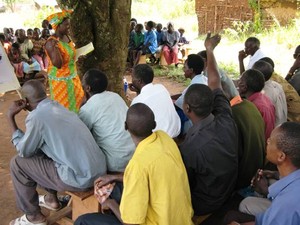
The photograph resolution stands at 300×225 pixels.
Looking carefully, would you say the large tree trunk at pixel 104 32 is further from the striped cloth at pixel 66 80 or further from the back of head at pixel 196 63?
the back of head at pixel 196 63

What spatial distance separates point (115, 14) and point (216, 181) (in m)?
3.55

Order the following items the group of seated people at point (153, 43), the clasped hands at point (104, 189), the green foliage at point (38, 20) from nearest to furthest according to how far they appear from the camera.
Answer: the clasped hands at point (104, 189) → the group of seated people at point (153, 43) → the green foliage at point (38, 20)

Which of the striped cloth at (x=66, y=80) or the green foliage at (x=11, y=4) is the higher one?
the green foliage at (x=11, y=4)

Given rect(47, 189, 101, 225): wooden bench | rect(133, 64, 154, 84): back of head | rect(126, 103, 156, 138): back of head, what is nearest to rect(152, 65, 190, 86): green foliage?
rect(133, 64, 154, 84): back of head

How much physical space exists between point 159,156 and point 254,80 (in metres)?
1.75

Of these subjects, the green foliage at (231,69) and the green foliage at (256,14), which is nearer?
the green foliage at (231,69)

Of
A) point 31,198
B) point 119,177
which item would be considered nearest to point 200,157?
point 119,177

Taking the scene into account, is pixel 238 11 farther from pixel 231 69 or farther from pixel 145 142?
pixel 145 142

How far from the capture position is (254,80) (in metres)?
3.29

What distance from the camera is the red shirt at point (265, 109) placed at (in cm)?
329

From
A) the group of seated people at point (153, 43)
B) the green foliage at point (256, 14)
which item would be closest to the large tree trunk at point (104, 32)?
the group of seated people at point (153, 43)

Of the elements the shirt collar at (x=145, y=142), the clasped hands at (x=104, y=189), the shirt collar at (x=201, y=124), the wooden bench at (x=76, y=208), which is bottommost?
the wooden bench at (x=76, y=208)

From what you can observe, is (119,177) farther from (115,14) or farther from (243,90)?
(115,14)

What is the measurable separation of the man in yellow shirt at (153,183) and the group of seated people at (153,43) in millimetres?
8508
